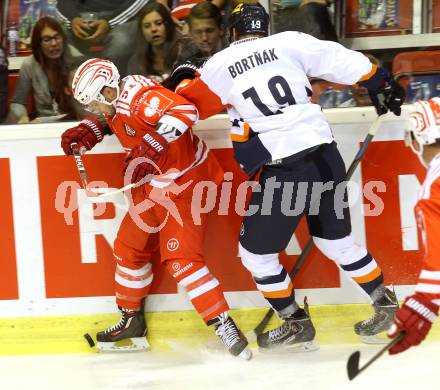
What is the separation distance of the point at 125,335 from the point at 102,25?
133cm

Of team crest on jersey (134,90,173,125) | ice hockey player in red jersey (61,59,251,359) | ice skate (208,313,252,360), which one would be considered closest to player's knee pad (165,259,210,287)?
ice hockey player in red jersey (61,59,251,359)

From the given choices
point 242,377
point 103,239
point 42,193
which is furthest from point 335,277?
point 42,193

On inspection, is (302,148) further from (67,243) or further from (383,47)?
(67,243)

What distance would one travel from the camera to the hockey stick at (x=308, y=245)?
3.22 m

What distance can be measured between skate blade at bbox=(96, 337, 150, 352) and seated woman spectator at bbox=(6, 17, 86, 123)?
89cm

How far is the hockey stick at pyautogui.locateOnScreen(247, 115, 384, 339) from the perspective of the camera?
127 inches

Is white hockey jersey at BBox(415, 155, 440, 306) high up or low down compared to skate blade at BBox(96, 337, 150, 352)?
up

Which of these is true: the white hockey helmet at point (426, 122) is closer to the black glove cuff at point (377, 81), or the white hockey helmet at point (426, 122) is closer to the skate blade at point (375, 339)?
the black glove cuff at point (377, 81)

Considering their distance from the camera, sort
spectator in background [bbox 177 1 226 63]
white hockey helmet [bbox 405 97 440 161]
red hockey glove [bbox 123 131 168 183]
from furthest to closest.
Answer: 1. spectator in background [bbox 177 1 226 63]
2. red hockey glove [bbox 123 131 168 183]
3. white hockey helmet [bbox 405 97 440 161]

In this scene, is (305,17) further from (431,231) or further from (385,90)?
(431,231)

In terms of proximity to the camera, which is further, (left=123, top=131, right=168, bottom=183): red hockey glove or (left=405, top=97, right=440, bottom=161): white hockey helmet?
(left=123, top=131, right=168, bottom=183): red hockey glove

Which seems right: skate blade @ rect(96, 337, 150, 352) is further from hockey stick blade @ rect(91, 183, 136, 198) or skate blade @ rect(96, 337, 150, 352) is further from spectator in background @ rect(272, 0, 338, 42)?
spectator in background @ rect(272, 0, 338, 42)

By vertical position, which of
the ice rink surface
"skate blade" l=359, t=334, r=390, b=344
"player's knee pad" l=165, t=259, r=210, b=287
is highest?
"player's knee pad" l=165, t=259, r=210, b=287

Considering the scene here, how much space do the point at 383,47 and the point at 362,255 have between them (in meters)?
0.91
